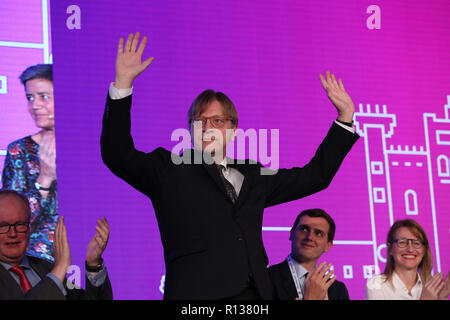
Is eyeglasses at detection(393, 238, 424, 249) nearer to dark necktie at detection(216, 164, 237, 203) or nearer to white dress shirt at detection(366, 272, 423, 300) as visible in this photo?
white dress shirt at detection(366, 272, 423, 300)

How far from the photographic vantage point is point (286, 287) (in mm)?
3412

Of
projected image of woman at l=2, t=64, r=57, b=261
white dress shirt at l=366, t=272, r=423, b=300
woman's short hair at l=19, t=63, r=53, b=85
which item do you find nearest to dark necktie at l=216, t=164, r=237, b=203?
white dress shirt at l=366, t=272, r=423, b=300

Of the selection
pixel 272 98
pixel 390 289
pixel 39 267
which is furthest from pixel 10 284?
pixel 272 98

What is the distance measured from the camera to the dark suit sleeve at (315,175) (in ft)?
8.38

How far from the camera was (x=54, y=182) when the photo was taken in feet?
12.9

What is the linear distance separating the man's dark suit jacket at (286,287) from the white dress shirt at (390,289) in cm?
14

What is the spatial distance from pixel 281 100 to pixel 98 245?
7.06ft

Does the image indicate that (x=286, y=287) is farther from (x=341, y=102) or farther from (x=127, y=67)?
(x=127, y=67)

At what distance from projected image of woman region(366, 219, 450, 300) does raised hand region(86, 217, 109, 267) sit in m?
1.45

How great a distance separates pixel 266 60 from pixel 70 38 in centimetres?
123

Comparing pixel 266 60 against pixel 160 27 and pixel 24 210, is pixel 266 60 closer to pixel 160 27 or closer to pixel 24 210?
pixel 160 27

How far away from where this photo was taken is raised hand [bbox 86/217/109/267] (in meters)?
2.65

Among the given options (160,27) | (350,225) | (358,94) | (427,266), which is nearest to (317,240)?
(427,266)
